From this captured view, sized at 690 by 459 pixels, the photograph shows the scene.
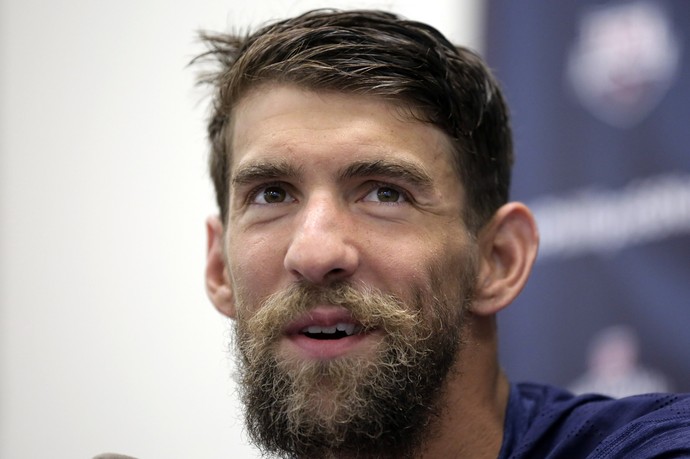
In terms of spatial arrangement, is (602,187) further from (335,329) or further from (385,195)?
(335,329)

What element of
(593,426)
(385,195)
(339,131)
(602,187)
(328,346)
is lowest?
(593,426)

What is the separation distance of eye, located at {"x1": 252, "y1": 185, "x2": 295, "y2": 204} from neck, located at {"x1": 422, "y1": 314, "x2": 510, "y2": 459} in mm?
426

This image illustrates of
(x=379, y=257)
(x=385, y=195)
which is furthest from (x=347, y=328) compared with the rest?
(x=385, y=195)

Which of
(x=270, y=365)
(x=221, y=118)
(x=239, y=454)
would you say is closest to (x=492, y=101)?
(x=221, y=118)

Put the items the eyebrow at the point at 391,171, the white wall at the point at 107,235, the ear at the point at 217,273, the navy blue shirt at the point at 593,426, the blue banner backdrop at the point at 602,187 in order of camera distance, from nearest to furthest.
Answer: the navy blue shirt at the point at 593,426 < the eyebrow at the point at 391,171 < the ear at the point at 217,273 < the blue banner backdrop at the point at 602,187 < the white wall at the point at 107,235

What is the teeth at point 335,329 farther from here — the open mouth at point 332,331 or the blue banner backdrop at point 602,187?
the blue banner backdrop at point 602,187

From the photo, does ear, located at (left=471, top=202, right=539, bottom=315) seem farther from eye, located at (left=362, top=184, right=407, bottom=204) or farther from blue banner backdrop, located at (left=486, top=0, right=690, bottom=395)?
blue banner backdrop, located at (left=486, top=0, right=690, bottom=395)

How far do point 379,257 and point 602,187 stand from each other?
3.99 ft

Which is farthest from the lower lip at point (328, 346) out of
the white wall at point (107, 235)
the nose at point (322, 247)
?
the white wall at point (107, 235)

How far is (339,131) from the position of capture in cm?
176

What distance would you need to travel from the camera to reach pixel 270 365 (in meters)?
1.72

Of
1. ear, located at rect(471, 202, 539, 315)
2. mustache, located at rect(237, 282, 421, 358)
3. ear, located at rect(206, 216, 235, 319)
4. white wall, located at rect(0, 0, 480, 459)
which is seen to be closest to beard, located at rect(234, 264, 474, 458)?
mustache, located at rect(237, 282, 421, 358)

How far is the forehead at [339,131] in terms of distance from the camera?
175 centimetres

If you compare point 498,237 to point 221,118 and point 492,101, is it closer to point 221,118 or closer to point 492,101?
point 492,101
